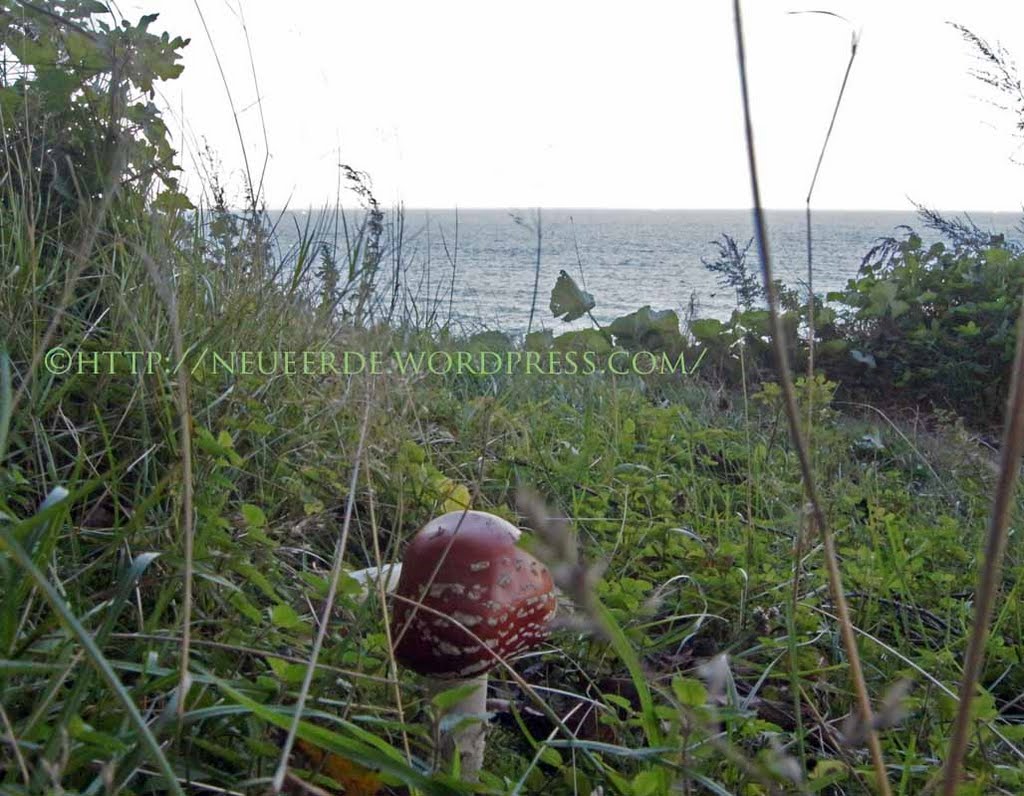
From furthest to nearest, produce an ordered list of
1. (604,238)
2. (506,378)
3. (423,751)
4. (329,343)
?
(604,238)
(506,378)
(329,343)
(423,751)

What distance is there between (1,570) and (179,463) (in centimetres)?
40

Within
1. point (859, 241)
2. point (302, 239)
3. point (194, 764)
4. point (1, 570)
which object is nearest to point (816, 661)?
point (194, 764)

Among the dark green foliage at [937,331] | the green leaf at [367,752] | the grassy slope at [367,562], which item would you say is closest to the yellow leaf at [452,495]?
the grassy slope at [367,562]

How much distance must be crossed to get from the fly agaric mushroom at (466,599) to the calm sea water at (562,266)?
644 millimetres

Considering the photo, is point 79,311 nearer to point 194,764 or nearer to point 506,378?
point 194,764

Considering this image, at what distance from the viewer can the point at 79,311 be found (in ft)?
7.68

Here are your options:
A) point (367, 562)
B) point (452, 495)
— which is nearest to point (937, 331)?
point (452, 495)

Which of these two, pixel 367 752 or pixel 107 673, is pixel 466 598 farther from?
pixel 107 673

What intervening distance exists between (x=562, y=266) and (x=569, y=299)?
1001 inches

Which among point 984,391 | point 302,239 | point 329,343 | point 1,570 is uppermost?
point 302,239

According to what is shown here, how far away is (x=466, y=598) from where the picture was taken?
134 centimetres

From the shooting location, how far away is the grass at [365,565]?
1.08 m

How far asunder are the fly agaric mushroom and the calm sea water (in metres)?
0.64

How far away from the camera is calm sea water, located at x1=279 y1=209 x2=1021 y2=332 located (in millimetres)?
3482
